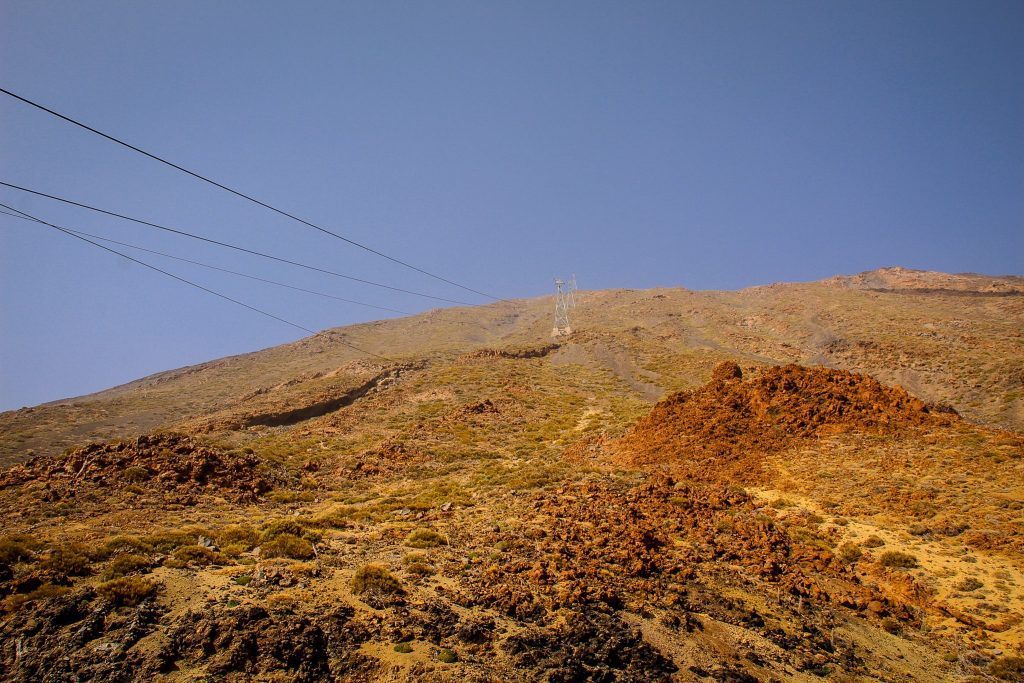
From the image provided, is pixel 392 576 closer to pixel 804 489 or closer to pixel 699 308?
pixel 804 489

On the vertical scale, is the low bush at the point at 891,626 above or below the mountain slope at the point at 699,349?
below

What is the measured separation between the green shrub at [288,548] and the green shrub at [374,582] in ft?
7.71

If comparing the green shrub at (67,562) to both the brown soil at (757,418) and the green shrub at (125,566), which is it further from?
the brown soil at (757,418)

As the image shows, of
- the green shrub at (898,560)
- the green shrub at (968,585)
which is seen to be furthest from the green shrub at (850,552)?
the green shrub at (968,585)

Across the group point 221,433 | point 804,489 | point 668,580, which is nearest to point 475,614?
point 668,580

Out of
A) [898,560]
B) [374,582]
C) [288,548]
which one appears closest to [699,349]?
[898,560]

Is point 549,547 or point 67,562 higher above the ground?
point 67,562

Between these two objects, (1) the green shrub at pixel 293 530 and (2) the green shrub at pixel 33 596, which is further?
(1) the green shrub at pixel 293 530

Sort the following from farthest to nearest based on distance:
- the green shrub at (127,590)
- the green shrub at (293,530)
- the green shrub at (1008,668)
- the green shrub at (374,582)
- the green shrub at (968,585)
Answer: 1. the green shrub at (293,530)
2. the green shrub at (968,585)
3. the green shrub at (374,582)
4. the green shrub at (1008,668)
5. the green shrub at (127,590)

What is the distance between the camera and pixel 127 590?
1109cm

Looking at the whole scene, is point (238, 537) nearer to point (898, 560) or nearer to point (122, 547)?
point (122, 547)

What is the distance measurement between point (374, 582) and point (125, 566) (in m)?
6.36

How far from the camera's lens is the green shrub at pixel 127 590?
427 inches

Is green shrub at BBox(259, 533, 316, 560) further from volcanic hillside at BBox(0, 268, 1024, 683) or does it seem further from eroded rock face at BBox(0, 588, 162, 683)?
eroded rock face at BBox(0, 588, 162, 683)
